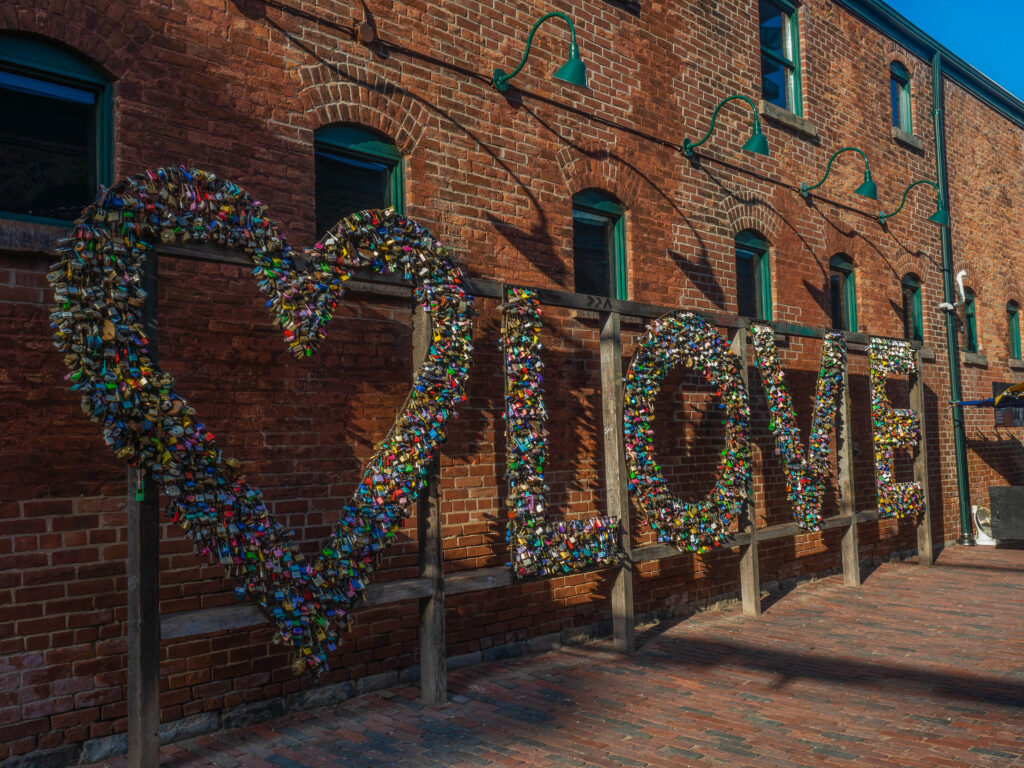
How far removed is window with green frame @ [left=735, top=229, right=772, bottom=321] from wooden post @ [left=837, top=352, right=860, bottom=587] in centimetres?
114

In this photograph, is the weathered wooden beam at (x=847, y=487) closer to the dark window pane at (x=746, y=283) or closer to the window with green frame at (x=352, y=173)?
the dark window pane at (x=746, y=283)

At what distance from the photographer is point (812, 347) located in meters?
10.2

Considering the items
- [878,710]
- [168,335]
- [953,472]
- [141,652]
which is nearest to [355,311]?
[168,335]

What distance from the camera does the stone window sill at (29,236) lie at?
434 centimetres

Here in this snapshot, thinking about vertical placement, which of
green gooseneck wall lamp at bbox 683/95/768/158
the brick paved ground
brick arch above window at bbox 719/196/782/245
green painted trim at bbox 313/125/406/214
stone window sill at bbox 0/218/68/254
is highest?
green gooseneck wall lamp at bbox 683/95/768/158

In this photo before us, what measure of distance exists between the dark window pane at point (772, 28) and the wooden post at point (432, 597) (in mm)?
7155

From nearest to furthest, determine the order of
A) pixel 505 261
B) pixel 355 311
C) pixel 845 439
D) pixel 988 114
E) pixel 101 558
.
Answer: pixel 101 558
pixel 355 311
pixel 505 261
pixel 845 439
pixel 988 114

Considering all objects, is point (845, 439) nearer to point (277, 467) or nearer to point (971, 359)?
point (971, 359)

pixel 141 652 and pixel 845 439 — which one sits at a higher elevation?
pixel 845 439

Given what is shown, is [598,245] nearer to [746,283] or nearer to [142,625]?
[746,283]

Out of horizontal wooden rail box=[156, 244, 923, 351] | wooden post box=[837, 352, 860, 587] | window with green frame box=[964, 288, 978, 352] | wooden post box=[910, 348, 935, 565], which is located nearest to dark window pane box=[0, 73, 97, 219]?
horizontal wooden rail box=[156, 244, 923, 351]

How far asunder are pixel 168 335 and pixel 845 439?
720cm

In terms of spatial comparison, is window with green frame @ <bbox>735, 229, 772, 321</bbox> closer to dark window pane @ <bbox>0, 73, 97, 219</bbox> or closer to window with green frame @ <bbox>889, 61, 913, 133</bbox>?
window with green frame @ <bbox>889, 61, 913, 133</bbox>

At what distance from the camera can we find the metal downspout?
13000mm
